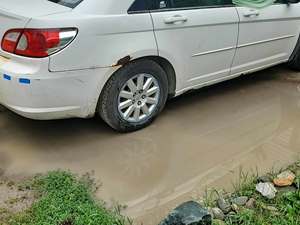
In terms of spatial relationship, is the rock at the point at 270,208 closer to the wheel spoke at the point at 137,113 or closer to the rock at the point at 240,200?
the rock at the point at 240,200

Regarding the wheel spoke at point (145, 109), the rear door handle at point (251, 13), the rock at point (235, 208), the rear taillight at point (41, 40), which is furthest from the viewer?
the rear door handle at point (251, 13)

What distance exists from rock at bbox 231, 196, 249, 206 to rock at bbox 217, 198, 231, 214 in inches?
2.0

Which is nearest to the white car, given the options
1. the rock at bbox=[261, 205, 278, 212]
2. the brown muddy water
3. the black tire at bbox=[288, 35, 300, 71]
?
the brown muddy water

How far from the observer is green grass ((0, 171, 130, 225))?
9.42 feet

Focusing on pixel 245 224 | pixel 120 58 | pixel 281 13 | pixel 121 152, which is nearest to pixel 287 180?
pixel 245 224

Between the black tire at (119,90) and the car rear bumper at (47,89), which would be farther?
the black tire at (119,90)

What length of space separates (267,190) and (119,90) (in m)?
1.49

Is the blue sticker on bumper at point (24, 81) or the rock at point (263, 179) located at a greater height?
the blue sticker on bumper at point (24, 81)

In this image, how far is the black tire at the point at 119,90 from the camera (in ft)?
12.2

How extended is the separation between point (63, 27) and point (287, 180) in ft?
6.82

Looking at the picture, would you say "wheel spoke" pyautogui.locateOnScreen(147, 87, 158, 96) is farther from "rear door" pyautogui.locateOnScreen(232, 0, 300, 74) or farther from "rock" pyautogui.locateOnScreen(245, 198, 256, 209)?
"rock" pyautogui.locateOnScreen(245, 198, 256, 209)

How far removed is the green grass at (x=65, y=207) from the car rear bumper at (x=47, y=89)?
0.57m

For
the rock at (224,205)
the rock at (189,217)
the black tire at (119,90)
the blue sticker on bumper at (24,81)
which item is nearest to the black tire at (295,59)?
the black tire at (119,90)

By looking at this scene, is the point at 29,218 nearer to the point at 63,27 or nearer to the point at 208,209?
the point at 208,209
